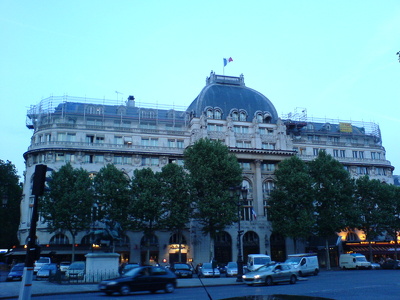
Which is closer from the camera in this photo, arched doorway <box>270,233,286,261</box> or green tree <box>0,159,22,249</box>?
green tree <box>0,159,22,249</box>

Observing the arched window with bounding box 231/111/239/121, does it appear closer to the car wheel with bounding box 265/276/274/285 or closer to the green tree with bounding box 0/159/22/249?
the green tree with bounding box 0/159/22/249

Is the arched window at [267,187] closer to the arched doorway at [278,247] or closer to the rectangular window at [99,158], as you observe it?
the arched doorway at [278,247]

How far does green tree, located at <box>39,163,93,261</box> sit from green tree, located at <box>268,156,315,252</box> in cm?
2572

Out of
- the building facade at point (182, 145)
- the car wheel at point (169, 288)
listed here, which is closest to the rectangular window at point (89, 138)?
the building facade at point (182, 145)

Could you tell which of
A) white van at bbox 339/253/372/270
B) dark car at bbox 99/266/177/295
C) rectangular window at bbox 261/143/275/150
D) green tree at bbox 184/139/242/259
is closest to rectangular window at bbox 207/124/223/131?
rectangular window at bbox 261/143/275/150

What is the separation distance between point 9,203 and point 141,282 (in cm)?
4679

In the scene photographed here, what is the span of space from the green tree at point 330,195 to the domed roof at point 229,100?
14.6 m

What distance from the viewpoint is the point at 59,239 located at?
183ft

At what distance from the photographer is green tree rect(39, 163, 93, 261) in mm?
49438

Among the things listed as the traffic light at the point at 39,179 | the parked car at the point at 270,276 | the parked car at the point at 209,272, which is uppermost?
the traffic light at the point at 39,179

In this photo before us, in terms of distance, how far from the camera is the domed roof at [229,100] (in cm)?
6737

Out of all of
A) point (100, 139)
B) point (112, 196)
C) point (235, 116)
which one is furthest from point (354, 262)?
point (100, 139)

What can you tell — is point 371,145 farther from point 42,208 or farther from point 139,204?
point 42,208

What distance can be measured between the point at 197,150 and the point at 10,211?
30.7m
